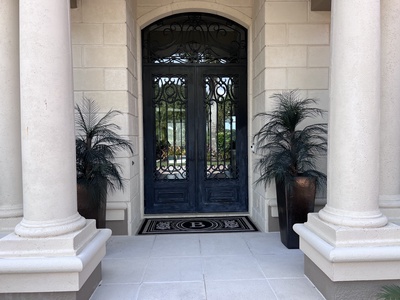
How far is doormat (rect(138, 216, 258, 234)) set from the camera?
4.88 m

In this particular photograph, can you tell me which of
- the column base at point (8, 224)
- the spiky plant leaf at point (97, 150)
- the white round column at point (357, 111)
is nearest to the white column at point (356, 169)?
the white round column at point (357, 111)

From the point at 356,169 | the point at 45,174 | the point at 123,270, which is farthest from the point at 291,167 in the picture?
the point at 45,174

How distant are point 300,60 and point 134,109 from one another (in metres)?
2.67

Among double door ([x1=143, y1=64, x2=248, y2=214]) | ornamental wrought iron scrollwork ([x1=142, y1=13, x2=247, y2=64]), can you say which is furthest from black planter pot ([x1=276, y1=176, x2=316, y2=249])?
ornamental wrought iron scrollwork ([x1=142, y1=13, x2=247, y2=64])

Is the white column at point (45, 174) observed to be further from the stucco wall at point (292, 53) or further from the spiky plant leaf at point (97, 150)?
the stucco wall at point (292, 53)

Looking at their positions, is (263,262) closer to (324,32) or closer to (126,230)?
(126,230)

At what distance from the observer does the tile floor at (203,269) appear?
2.96m

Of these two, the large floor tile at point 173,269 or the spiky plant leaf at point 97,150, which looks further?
the spiky plant leaf at point 97,150

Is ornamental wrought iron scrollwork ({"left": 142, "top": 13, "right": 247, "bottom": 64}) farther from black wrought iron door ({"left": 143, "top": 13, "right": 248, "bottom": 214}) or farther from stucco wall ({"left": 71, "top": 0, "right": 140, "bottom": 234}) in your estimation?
stucco wall ({"left": 71, "top": 0, "right": 140, "bottom": 234})

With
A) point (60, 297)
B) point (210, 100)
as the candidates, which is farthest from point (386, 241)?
point (210, 100)

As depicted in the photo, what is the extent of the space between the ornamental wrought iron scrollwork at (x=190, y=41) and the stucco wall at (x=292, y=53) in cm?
109

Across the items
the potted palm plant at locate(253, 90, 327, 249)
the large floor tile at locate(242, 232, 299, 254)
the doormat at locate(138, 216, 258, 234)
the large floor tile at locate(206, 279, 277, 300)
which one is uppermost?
the potted palm plant at locate(253, 90, 327, 249)

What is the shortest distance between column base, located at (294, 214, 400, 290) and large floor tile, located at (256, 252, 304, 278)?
0.65 metres

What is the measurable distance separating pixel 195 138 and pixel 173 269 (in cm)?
270
